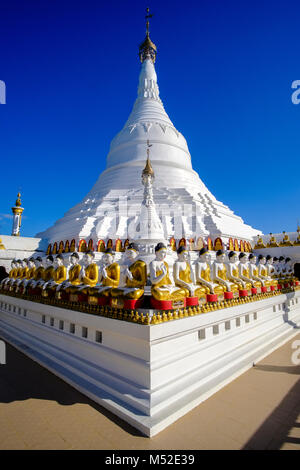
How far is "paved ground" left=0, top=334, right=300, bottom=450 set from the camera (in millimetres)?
3545

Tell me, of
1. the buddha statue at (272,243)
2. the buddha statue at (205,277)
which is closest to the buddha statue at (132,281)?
the buddha statue at (205,277)

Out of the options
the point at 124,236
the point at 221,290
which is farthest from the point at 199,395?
the point at 124,236

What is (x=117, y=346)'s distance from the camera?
16.5ft

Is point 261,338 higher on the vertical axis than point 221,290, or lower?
lower

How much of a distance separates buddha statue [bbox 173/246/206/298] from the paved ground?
2.01 meters

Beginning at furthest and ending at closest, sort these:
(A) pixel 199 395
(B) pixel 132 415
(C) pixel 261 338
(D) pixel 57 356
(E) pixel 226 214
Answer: (E) pixel 226 214
(C) pixel 261 338
(D) pixel 57 356
(A) pixel 199 395
(B) pixel 132 415

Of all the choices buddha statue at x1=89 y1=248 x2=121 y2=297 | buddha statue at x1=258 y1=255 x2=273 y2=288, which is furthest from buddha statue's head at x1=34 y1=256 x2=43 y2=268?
buddha statue at x1=258 y1=255 x2=273 y2=288

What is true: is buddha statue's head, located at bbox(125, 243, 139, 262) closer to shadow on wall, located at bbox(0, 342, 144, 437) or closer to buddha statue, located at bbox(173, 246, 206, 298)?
buddha statue, located at bbox(173, 246, 206, 298)

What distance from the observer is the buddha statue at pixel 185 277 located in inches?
225

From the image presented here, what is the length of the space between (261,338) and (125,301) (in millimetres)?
5134

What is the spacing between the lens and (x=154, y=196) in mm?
24000

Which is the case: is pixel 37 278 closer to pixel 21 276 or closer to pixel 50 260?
pixel 50 260

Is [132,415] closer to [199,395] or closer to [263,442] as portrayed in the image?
[199,395]
